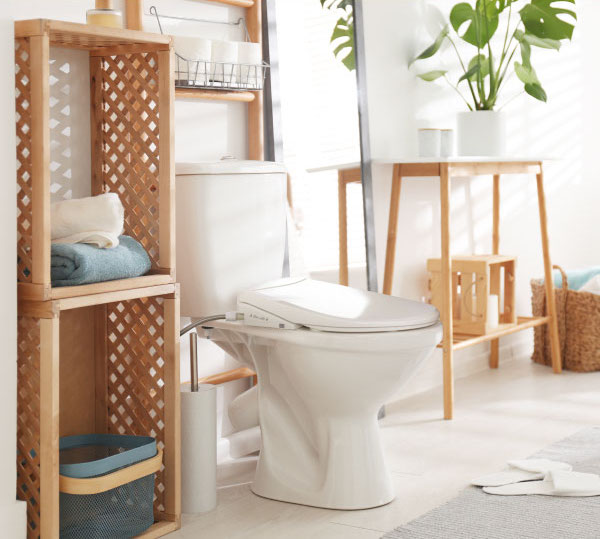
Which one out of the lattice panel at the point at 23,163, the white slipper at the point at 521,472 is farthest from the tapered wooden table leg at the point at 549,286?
the lattice panel at the point at 23,163

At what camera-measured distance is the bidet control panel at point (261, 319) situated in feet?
7.30

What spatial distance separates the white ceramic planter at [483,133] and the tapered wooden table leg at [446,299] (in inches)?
13.5

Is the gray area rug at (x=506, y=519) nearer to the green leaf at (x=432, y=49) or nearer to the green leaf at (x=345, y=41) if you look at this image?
the green leaf at (x=345, y=41)

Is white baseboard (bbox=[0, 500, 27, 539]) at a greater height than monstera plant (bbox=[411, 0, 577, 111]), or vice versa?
monstera plant (bbox=[411, 0, 577, 111])

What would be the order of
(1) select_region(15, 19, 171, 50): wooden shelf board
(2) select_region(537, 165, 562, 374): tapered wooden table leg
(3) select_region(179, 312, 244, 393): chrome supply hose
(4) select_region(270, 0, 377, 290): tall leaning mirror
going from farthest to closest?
(2) select_region(537, 165, 562, 374): tapered wooden table leg
(4) select_region(270, 0, 377, 290): tall leaning mirror
(3) select_region(179, 312, 244, 393): chrome supply hose
(1) select_region(15, 19, 171, 50): wooden shelf board

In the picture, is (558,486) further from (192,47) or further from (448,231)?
(192,47)

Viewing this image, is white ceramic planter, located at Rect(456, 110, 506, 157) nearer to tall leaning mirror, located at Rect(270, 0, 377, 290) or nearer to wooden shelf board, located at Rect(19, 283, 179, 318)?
tall leaning mirror, located at Rect(270, 0, 377, 290)

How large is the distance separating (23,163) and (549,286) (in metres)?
2.38

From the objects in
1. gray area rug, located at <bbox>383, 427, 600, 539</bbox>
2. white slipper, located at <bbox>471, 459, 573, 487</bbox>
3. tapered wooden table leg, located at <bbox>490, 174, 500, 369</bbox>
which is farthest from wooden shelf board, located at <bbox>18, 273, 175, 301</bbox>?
tapered wooden table leg, located at <bbox>490, 174, 500, 369</bbox>

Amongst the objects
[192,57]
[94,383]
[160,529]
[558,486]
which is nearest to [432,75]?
[192,57]

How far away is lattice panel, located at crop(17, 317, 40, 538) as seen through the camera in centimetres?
190

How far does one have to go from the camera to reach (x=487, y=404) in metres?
3.35

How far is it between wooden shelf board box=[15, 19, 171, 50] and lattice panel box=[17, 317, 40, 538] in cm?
56

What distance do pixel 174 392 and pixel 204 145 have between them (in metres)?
0.75
